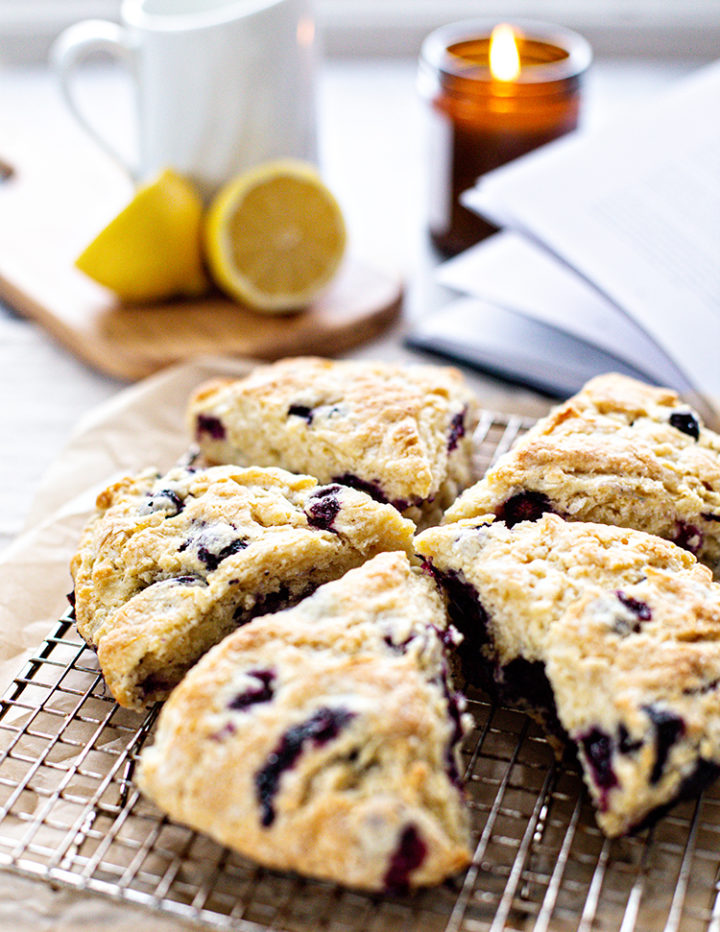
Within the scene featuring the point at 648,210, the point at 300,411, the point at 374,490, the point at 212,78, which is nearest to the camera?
the point at 374,490

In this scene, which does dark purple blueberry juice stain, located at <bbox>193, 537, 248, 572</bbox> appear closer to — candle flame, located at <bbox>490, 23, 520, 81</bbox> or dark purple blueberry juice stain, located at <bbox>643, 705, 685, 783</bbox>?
dark purple blueberry juice stain, located at <bbox>643, 705, 685, 783</bbox>

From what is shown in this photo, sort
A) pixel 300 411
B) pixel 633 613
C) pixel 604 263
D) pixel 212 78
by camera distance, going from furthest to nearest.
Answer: pixel 212 78, pixel 604 263, pixel 300 411, pixel 633 613

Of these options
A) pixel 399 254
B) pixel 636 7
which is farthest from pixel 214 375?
pixel 636 7

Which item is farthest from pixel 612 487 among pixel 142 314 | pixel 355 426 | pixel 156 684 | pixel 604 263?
pixel 142 314

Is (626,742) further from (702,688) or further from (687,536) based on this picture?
(687,536)

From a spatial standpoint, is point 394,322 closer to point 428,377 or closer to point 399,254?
point 399,254

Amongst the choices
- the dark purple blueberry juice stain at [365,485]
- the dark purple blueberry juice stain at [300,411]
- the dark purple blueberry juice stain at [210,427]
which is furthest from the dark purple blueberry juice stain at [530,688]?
the dark purple blueberry juice stain at [210,427]

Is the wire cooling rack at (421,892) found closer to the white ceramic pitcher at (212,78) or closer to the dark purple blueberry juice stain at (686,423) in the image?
the dark purple blueberry juice stain at (686,423)

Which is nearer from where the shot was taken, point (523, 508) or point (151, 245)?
point (523, 508)
